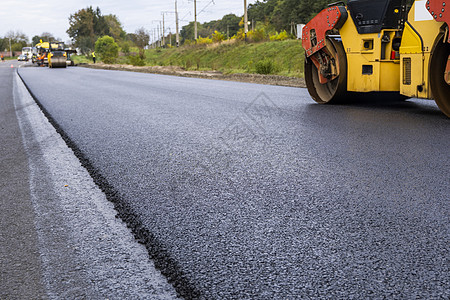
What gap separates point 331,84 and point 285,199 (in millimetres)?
5646

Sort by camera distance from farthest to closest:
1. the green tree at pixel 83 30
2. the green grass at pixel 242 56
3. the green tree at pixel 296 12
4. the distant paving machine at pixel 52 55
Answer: the green tree at pixel 83 30 → the green tree at pixel 296 12 → the distant paving machine at pixel 52 55 → the green grass at pixel 242 56

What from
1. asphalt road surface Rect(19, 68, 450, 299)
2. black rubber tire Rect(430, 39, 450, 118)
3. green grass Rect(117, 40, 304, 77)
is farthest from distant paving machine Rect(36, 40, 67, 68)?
black rubber tire Rect(430, 39, 450, 118)

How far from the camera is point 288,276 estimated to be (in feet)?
6.71

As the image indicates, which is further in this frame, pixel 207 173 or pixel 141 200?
pixel 207 173

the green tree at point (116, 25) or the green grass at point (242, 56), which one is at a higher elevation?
the green tree at point (116, 25)

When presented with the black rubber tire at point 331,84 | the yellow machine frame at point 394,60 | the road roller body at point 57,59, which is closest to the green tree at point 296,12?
the road roller body at point 57,59

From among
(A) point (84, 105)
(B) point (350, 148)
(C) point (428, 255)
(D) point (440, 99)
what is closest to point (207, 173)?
(B) point (350, 148)

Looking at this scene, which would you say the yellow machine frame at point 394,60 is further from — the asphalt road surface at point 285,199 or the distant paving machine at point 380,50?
the asphalt road surface at point 285,199

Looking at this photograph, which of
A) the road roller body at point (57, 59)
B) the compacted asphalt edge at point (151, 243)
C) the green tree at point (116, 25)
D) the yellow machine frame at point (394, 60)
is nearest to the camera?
the compacted asphalt edge at point (151, 243)

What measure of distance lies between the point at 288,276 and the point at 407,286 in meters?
0.50

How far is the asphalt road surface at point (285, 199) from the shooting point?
2045 millimetres

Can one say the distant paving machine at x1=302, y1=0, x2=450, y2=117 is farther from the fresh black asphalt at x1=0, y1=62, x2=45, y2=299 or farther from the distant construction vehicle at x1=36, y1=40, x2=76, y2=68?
the distant construction vehicle at x1=36, y1=40, x2=76, y2=68

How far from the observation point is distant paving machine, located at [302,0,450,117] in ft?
20.0

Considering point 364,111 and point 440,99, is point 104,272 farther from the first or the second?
point 364,111
